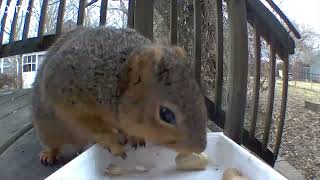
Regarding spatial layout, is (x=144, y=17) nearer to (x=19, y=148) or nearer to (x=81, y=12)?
(x=81, y=12)

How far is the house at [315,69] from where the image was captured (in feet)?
16.0

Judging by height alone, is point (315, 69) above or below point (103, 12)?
below

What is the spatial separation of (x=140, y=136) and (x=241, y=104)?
731mm

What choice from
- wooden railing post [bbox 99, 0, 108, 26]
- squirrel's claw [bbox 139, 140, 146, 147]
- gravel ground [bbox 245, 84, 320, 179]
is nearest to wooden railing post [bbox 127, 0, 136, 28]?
wooden railing post [bbox 99, 0, 108, 26]

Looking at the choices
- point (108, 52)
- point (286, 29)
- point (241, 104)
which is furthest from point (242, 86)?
point (108, 52)

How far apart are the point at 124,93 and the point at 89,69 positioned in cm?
15

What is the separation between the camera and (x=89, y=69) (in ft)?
4.00

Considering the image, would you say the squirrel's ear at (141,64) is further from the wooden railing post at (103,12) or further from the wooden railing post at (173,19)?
the wooden railing post at (103,12)

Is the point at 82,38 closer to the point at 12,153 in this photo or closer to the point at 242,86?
the point at 12,153

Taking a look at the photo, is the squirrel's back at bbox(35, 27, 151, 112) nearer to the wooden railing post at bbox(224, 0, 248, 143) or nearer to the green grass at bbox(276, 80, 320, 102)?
the wooden railing post at bbox(224, 0, 248, 143)

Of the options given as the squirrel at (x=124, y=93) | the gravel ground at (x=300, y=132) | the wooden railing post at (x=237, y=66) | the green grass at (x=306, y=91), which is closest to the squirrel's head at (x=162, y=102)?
the squirrel at (x=124, y=93)

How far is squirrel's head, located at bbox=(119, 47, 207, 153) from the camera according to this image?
103 cm

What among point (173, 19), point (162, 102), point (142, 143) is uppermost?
point (173, 19)

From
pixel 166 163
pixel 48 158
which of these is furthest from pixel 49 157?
pixel 166 163
